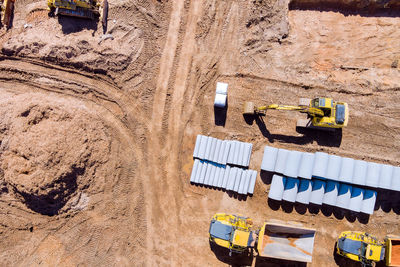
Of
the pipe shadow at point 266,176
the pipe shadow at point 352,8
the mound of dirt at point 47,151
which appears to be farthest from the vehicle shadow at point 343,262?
the pipe shadow at point 352,8

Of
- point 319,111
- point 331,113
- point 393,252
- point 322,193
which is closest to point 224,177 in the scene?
point 322,193

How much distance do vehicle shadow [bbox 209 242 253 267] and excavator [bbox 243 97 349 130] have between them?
9.04 m

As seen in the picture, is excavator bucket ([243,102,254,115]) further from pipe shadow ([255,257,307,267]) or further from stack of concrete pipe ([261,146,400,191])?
pipe shadow ([255,257,307,267])

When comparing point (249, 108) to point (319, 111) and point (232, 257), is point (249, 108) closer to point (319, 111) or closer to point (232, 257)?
point (319, 111)

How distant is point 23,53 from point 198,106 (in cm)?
1216

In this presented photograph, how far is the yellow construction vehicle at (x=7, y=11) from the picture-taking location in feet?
58.0

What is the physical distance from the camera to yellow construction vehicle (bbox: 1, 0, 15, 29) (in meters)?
17.7

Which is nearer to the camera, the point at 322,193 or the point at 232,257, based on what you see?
the point at 322,193

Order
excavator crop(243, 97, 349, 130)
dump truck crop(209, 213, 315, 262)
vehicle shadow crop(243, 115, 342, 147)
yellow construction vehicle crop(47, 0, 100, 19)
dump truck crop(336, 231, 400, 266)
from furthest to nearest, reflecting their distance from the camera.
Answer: vehicle shadow crop(243, 115, 342, 147) < yellow construction vehicle crop(47, 0, 100, 19) < excavator crop(243, 97, 349, 130) < dump truck crop(209, 213, 315, 262) < dump truck crop(336, 231, 400, 266)

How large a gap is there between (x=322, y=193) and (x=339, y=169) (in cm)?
184

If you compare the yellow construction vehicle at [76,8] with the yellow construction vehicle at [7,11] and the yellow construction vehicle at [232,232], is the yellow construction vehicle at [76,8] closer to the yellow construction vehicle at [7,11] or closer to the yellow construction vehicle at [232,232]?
the yellow construction vehicle at [7,11]

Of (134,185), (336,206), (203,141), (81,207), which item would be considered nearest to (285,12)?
(203,141)

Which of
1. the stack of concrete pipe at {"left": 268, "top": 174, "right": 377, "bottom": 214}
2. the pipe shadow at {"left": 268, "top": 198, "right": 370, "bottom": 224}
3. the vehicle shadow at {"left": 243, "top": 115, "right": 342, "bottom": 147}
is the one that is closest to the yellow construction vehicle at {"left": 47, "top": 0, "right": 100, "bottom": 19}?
the vehicle shadow at {"left": 243, "top": 115, "right": 342, "bottom": 147}

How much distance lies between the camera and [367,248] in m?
15.1
